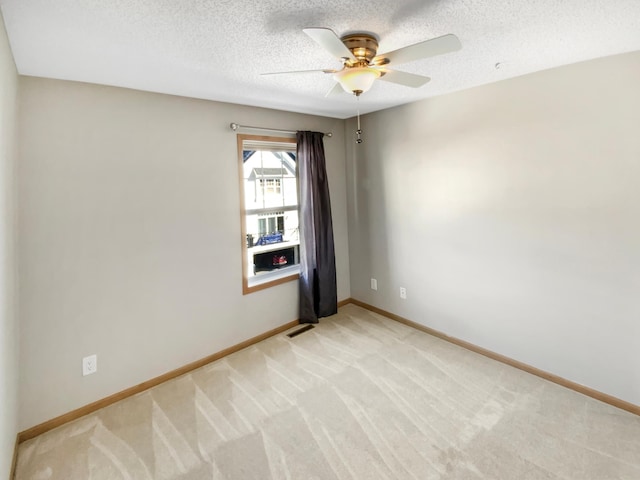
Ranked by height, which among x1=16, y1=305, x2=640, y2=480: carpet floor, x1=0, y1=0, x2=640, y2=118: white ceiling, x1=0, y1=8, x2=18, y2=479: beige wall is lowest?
x1=16, y1=305, x2=640, y2=480: carpet floor

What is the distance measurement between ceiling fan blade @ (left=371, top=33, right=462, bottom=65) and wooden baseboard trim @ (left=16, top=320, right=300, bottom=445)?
2576 millimetres

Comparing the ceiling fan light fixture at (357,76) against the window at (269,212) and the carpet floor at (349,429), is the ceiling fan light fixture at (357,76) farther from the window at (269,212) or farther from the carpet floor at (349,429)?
the carpet floor at (349,429)

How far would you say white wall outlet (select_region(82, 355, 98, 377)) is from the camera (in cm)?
221

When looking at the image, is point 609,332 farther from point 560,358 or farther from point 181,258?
point 181,258

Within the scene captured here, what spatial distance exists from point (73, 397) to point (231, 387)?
40.6 inches

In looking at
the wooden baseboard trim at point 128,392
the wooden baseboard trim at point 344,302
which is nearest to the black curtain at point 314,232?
the wooden baseboard trim at point 344,302

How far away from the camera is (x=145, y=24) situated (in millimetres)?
1402

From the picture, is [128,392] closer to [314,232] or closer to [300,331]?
[300,331]

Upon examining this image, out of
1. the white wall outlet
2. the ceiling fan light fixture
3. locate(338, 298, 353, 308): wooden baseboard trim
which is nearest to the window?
locate(338, 298, 353, 308): wooden baseboard trim

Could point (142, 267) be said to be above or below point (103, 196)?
below

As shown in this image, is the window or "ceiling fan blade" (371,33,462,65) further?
the window

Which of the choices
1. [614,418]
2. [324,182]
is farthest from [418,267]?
[614,418]

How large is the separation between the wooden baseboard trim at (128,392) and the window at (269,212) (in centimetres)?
51

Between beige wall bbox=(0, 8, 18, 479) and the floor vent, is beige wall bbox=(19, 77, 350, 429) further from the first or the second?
the floor vent
